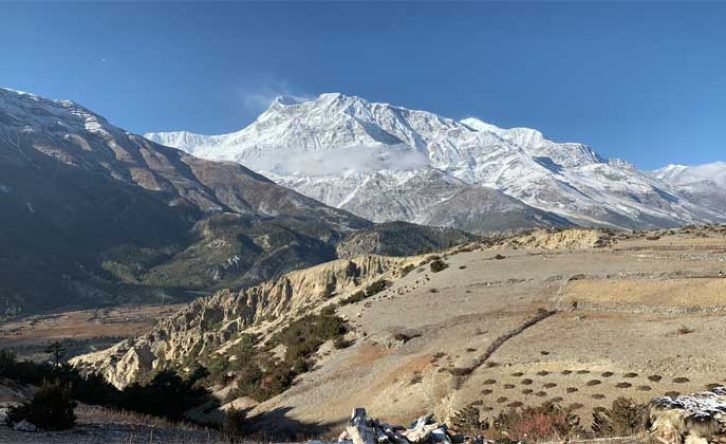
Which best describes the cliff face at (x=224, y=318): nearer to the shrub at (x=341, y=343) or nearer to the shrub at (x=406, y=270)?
the shrub at (x=406, y=270)

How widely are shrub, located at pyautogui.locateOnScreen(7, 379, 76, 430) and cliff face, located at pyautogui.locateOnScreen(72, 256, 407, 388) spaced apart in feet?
163

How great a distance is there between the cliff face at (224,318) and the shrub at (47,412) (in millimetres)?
49812

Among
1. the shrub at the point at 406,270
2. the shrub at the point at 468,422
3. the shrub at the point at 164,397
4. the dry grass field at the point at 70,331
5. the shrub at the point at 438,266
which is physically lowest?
the dry grass field at the point at 70,331

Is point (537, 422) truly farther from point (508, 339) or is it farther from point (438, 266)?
point (438, 266)

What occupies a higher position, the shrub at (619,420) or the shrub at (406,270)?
the shrub at (406,270)

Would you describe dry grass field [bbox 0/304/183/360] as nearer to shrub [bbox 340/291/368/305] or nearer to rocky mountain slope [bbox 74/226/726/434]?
rocky mountain slope [bbox 74/226/726/434]

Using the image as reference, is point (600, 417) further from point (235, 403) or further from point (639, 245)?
point (639, 245)

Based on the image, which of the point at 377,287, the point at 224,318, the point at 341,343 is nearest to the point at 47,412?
the point at 341,343

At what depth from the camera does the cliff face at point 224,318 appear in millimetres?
75875

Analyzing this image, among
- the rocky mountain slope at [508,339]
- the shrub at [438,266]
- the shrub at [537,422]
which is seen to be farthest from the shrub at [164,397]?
the shrub at [438,266]

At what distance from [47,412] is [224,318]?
85684 millimetres

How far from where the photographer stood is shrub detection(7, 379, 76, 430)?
1518cm

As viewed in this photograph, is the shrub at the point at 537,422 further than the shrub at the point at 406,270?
No

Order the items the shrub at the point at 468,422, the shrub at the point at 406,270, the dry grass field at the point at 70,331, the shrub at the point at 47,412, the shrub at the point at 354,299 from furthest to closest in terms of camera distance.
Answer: the dry grass field at the point at 70,331
the shrub at the point at 406,270
the shrub at the point at 354,299
the shrub at the point at 468,422
the shrub at the point at 47,412
